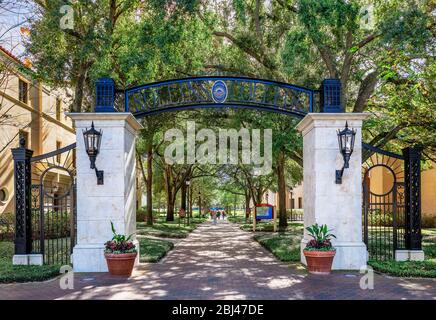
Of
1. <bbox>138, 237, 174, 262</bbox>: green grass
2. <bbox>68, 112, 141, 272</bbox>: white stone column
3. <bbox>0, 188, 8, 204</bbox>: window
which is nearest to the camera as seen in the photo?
<bbox>68, 112, 141, 272</bbox>: white stone column

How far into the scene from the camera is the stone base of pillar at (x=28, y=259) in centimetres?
1180

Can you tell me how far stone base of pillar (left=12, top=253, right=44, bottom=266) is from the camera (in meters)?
11.8

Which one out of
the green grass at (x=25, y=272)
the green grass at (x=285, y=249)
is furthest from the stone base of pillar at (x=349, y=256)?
the green grass at (x=25, y=272)

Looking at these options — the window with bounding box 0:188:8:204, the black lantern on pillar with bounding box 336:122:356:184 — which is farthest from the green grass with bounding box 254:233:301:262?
the window with bounding box 0:188:8:204

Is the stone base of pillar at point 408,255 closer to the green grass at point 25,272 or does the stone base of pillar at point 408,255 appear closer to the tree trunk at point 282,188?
the green grass at point 25,272

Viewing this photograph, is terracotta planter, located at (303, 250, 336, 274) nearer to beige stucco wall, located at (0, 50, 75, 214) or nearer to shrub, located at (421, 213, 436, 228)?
beige stucco wall, located at (0, 50, 75, 214)

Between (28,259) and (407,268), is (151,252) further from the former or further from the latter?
(407,268)

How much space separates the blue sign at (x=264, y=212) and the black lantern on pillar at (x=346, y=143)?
20284mm

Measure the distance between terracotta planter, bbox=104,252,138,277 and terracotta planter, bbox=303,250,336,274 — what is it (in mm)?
4282

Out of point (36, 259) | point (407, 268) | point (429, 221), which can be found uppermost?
point (36, 259)

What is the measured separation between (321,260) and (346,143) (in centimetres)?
297

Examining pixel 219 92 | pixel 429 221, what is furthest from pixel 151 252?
pixel 429 221

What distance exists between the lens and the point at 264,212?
1252 inches

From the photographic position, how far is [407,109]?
15477mm
